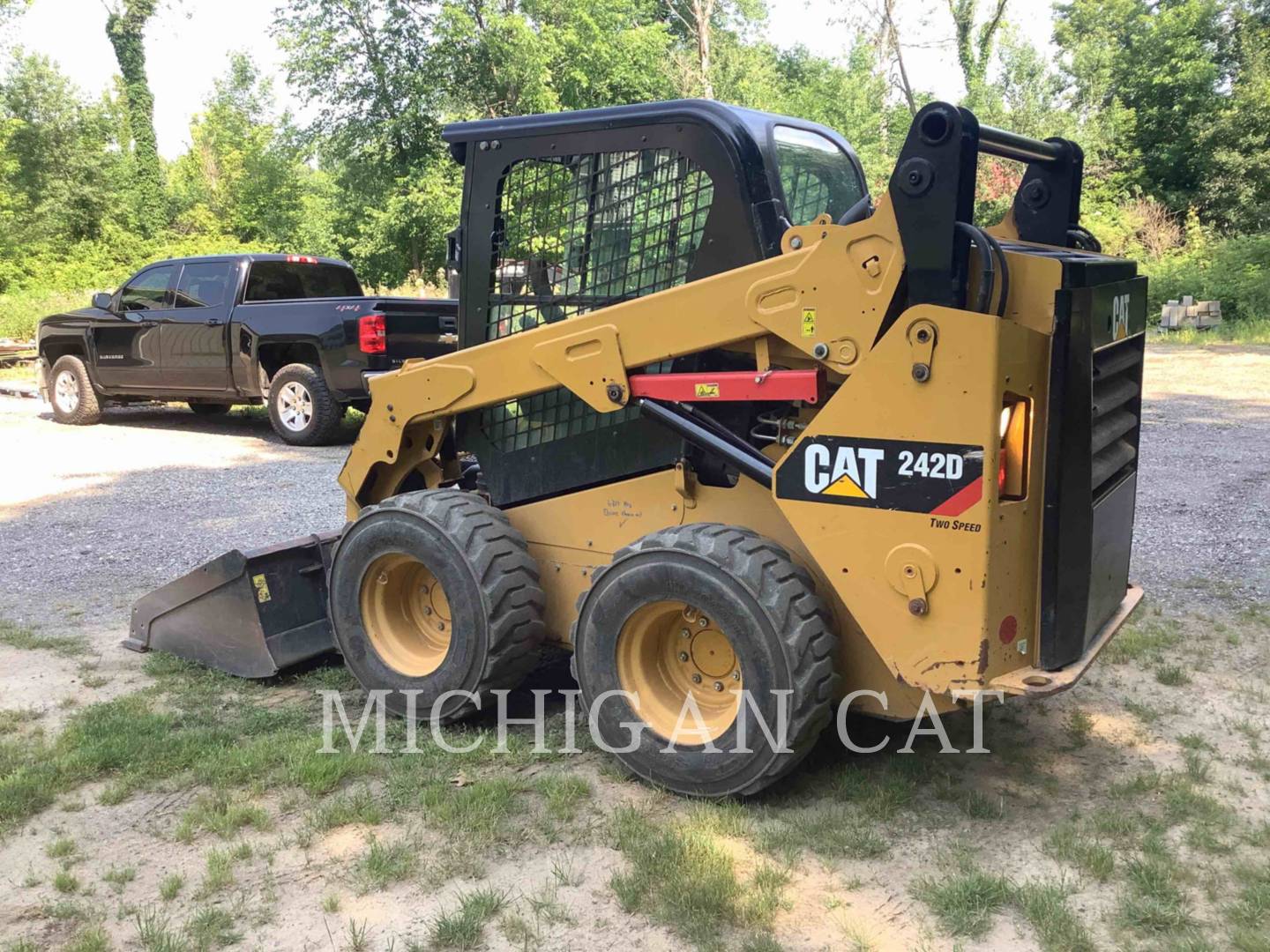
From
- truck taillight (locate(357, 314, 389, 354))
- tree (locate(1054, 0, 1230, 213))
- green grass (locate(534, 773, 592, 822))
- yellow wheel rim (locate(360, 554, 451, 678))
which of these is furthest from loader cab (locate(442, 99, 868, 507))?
tree (locate(1054, 0, 1230, 213))

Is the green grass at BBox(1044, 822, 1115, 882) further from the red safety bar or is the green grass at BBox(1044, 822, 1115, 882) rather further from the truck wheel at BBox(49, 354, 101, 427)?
the truck wheel at BBox(49, 354, 101, 427)

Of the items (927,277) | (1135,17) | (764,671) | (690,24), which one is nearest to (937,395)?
(927,277)

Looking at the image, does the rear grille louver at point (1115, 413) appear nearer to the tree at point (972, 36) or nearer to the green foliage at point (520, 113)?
the green foliage at point (520, 113)

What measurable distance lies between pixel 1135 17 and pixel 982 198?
11.0 metres

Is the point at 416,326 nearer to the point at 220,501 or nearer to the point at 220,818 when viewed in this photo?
the point at 220,501

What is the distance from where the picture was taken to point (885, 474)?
129 inches

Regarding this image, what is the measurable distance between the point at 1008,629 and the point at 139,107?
3463 cm

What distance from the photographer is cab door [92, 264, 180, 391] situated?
12156mm

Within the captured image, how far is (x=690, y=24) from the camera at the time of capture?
1254 inches

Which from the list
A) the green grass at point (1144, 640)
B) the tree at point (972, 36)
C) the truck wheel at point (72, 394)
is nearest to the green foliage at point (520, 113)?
the tree at point (972, 36)

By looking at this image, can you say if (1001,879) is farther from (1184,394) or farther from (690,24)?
(690,24)

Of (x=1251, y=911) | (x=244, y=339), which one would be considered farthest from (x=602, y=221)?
(x=244, y=339)

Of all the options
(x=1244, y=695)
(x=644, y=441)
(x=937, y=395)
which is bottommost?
(x=1244, y=695)

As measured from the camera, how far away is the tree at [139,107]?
31094 mm
